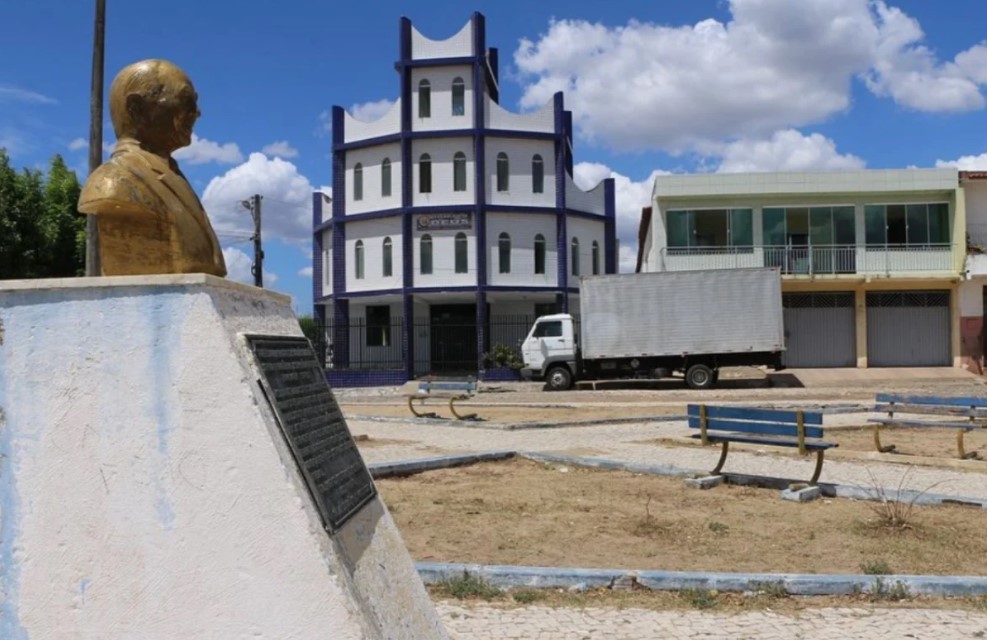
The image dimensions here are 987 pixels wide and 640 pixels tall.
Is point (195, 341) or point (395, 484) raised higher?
point (195, 341)

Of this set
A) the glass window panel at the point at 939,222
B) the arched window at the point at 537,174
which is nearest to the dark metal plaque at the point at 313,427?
the arched window at the point at 537,174

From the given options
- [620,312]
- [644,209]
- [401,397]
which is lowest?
[401,397]

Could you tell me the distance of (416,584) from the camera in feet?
12.9

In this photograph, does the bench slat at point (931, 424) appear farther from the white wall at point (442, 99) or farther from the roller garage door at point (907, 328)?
the white wall at point (442, 99)

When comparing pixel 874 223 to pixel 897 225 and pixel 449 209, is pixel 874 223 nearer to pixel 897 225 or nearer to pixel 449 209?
pixel 897 225

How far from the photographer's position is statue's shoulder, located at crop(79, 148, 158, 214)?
12.3ft

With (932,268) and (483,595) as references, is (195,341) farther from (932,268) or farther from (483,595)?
(932,268)

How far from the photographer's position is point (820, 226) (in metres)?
33.2

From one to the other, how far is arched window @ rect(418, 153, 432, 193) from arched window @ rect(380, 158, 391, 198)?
1.37 meters

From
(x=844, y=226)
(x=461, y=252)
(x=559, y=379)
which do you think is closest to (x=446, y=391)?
(x=559, y=379)

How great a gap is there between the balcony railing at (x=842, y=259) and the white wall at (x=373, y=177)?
11669 mm

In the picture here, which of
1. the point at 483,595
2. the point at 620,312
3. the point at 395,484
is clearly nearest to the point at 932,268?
the point at 620,312

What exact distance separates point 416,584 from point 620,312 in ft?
79.6

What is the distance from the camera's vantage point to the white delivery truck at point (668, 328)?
89.3 ft
